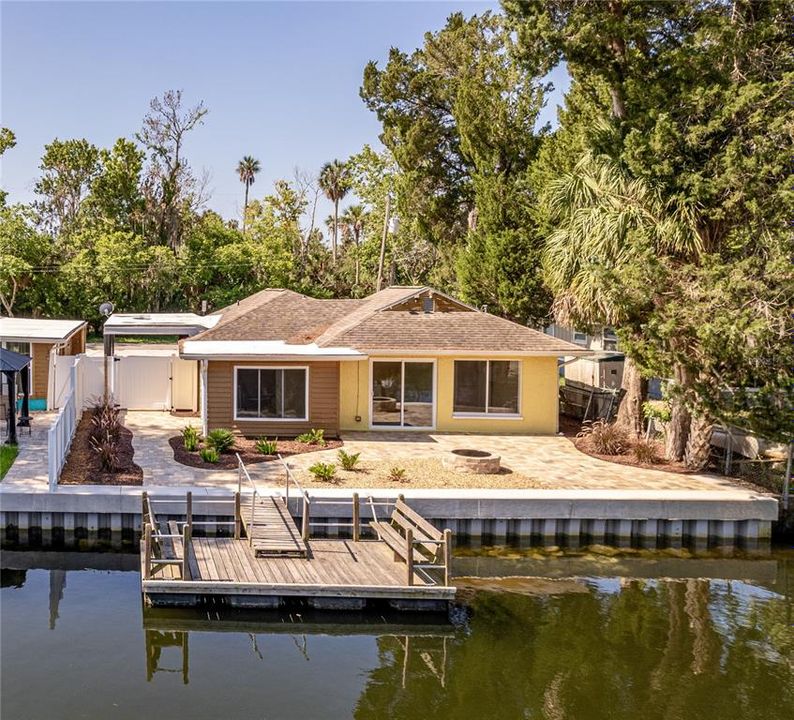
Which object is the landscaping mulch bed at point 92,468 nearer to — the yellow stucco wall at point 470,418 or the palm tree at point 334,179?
the yellow stucco wall at point 470,418

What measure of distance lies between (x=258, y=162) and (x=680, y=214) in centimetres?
5451

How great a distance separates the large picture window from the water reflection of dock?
10.4m

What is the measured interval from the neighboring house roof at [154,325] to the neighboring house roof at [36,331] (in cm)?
124

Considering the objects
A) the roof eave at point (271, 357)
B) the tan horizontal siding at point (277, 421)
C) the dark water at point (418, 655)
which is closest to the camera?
the dark water at point (418, 655)

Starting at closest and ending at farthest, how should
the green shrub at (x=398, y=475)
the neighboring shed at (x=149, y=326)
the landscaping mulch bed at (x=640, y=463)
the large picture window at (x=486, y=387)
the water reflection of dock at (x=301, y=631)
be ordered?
the water reflection of dock at (x=301, y=631)
the green shrub at (x=398, y=475)
the landscaping mulch bed at (x=640, y=463)
the neighboring shed at (x=149, y=326)
the large picture window at (x=486, y=387)

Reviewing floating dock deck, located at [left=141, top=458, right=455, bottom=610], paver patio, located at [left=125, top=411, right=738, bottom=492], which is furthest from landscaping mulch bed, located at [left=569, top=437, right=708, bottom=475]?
floating dock deck, located at [left=141, top=458, right=455, bottom=610]

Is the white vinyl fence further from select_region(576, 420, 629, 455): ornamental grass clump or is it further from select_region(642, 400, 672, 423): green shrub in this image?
select_region(642, 400, 672, 423): green shrub

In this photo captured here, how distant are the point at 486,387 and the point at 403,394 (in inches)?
86.9

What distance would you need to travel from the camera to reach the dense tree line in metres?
15.1

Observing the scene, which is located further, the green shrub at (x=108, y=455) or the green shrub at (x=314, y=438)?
the green shrub at (x=314, y=438)

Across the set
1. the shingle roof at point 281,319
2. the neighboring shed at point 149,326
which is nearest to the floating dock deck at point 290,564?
the neighboring shed at point 149,326

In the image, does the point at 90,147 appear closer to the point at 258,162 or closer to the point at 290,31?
the point at 258,162

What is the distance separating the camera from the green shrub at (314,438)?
62.3 feet

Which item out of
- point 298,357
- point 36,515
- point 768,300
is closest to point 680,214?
point 768,300
